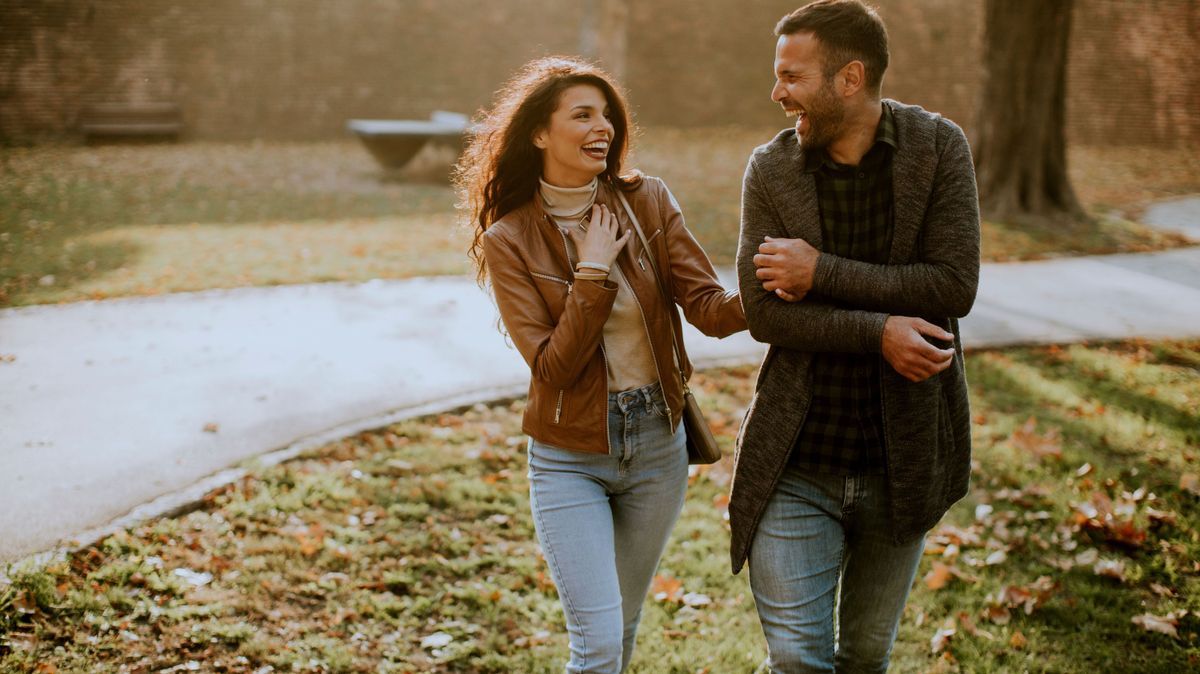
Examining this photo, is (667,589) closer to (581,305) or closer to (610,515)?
(610,515)

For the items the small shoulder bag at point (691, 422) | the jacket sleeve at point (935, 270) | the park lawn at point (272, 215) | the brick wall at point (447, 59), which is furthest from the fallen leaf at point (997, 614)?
the brick wall at point (447, 59)

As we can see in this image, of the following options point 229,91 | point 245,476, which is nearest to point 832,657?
point 245,476

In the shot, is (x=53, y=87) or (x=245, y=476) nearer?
(x=245, y=476)

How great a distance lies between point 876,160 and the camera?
2555 millimetres

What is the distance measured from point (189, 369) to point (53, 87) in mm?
14068

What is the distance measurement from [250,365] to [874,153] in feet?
17.2

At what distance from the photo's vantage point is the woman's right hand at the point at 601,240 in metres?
2.72

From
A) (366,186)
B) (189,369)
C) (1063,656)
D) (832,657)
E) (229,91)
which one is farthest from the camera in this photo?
(229,91)

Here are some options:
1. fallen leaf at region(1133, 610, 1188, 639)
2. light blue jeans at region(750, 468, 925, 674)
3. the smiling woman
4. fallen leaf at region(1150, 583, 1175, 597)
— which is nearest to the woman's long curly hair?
the smiling woman

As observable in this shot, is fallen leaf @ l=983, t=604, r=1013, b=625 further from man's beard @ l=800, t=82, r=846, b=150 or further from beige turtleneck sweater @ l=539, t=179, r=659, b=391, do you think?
man's beard @ l=800, t=82, r=846, b=150

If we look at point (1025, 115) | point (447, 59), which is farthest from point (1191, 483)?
point (447, 59)

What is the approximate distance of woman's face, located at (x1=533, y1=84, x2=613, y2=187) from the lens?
287 centimetres

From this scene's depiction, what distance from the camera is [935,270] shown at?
2.46 m

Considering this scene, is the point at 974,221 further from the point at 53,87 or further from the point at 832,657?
the point at 53,87
